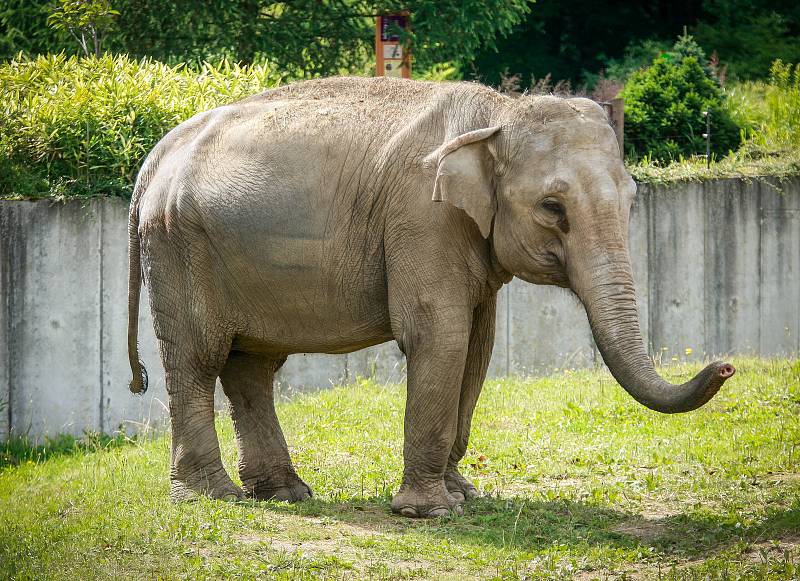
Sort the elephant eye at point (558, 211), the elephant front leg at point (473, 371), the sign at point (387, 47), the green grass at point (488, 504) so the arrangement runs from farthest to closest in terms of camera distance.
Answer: the sign at point (387, 47), the elephant front leg at point (473, 371), the elephant eye at point (558, 211), the green grass at point (488, 504)

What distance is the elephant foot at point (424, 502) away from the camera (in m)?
8.14

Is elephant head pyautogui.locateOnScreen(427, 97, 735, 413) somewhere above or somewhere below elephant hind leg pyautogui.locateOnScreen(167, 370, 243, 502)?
above

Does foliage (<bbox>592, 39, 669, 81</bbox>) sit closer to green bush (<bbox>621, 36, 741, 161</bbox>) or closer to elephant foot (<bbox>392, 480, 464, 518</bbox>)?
green bush (<bbox>621, 36, 741, 161</bbox>)

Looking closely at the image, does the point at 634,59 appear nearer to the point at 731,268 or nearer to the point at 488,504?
the point at 731,268

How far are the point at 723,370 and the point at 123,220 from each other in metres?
7.96

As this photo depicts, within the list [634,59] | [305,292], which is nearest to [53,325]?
[305,292]

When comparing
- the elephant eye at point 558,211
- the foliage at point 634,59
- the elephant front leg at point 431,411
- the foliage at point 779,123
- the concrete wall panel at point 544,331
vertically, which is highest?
the foliage at point 634,59

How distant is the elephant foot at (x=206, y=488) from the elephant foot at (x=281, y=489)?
0.25 metres

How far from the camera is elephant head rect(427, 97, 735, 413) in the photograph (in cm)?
737

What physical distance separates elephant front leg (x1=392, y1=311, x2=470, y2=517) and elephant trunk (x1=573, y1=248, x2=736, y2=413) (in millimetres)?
918

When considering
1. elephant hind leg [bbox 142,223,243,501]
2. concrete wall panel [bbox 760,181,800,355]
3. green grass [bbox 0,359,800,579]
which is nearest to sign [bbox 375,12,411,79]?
green grass [bbox 0,359,800,579]

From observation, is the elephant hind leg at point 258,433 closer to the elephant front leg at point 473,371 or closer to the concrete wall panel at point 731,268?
the elephant front leg at point 473,371

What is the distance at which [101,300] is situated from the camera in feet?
42.1

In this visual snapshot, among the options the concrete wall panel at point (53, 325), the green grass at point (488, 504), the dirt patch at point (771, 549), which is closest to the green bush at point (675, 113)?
the green grass at point (488, 504)
